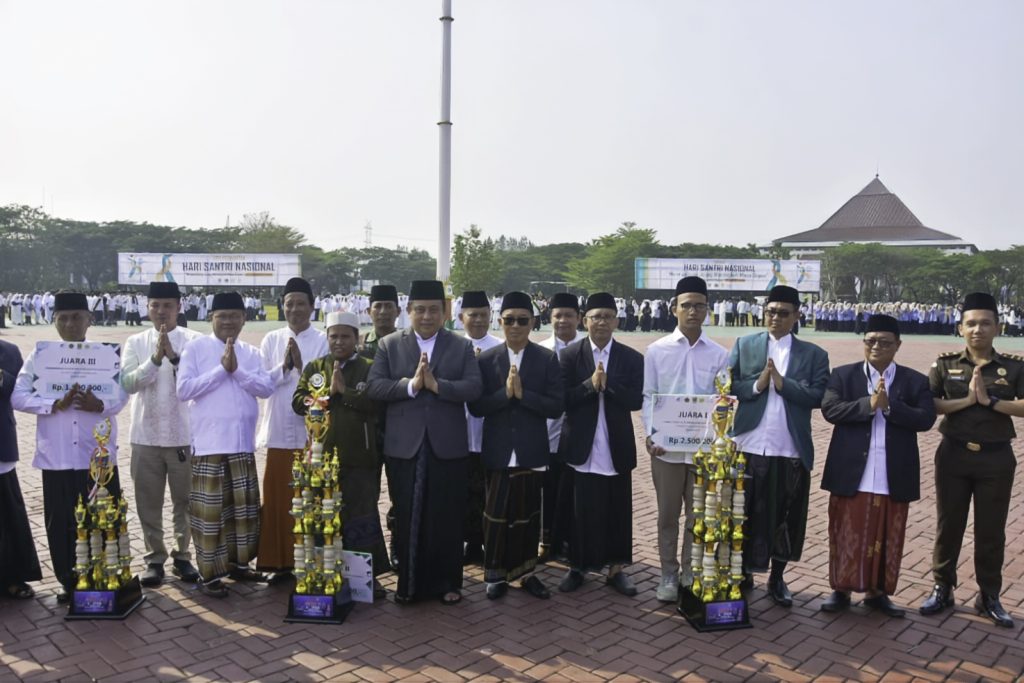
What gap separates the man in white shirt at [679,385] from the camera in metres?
5.24

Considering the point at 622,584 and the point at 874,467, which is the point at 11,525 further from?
the point at 874,467

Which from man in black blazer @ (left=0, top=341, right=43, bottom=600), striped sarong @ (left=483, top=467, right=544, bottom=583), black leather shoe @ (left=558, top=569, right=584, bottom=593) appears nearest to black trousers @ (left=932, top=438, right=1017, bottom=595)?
black leather shoe @ (left=558, top=569, right=584, bottom=593)

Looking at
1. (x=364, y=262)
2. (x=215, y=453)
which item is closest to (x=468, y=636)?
(x=215, y=453)

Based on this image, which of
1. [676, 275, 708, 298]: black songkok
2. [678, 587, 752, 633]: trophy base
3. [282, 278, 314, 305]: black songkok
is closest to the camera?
[678, 587, 752, 633]: trophy base

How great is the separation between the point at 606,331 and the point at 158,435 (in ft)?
10.5

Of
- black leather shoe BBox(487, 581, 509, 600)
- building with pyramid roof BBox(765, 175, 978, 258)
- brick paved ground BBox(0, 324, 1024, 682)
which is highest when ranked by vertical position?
building with pyramid roof BBox(765, 175, 978, 258)

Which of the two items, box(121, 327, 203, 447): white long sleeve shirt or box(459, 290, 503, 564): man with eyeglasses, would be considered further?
box(459, 290, 503, 564): man with eyeglasses

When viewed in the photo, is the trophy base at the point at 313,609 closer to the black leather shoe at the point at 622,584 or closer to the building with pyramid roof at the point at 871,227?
the black leather shoe at the point at 622,584

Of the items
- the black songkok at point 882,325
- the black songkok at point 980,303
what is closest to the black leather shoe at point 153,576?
the black songkok at point 882,325

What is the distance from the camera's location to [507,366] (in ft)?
17.6

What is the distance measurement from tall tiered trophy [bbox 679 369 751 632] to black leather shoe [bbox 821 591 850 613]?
64 centimetres

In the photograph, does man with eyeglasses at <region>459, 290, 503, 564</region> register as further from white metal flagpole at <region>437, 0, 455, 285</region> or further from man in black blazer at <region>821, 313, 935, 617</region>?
white metal flagpole at <region>437, 0, 455, 285</region>

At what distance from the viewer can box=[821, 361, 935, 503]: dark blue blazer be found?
4906 mm

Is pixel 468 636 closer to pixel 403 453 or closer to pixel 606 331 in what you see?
pixel 403 453
